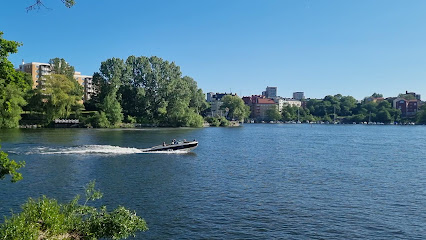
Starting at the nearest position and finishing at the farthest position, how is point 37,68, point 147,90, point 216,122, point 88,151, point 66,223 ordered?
point 66,223
point 88,151
point 147,90
point 37,68
point 216,122

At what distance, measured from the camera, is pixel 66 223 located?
13.7m

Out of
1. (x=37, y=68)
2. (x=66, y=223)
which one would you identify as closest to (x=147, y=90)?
(x=37, y=68)

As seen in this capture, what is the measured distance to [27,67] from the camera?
153 meters

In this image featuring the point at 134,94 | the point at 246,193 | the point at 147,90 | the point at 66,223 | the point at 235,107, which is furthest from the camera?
the point at 235,107

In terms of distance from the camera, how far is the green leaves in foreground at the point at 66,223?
12.0m

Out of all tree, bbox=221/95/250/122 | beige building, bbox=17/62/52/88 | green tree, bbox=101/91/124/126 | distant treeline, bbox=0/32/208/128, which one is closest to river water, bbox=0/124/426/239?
green tree, bbox=101/91/124/126

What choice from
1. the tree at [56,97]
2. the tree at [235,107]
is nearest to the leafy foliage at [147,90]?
the tree at [56,97]

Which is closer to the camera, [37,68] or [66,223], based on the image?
[66,223]

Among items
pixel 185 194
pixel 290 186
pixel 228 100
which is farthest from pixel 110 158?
pixel 228 100

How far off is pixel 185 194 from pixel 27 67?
5855 inches

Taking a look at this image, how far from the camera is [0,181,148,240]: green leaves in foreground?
12047mm

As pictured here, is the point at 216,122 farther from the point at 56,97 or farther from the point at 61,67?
the point at 56,97

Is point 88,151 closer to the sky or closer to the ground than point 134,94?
closer to the ground

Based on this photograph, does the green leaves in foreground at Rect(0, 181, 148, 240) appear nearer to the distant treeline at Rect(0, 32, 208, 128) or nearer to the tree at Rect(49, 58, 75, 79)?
the distant treeline at Rect(0, 32, 208, 128)
